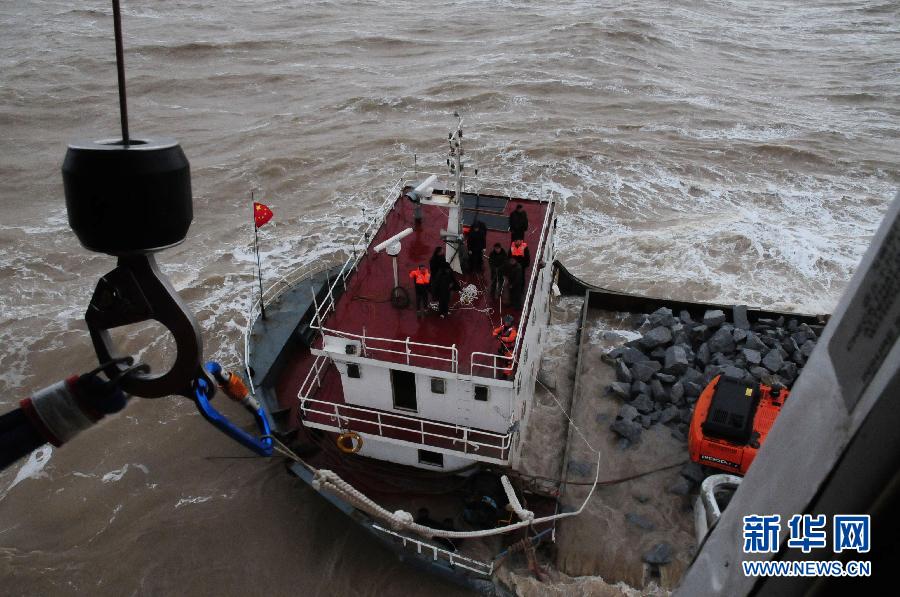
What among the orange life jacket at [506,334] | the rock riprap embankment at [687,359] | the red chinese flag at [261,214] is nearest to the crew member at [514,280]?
the orange life jacket at [506,334]

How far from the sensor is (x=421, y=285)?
11.1m

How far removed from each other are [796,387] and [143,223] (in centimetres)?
290

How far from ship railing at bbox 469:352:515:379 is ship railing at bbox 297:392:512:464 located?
3.30 ft

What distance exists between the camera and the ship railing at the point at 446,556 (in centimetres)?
1049

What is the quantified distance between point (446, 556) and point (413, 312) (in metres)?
4.30

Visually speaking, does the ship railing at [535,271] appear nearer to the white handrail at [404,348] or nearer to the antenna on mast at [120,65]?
the white handrail at [404,348]

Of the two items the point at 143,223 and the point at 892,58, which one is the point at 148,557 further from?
the point at 892,58

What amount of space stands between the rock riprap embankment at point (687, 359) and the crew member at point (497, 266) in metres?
4.40

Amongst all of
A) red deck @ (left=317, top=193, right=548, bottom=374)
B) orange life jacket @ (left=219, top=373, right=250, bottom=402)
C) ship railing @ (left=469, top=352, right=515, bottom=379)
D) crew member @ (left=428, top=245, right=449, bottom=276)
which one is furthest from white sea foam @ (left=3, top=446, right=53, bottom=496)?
orange life jacket @ (left=219, top=373, right=250, bottom=402)

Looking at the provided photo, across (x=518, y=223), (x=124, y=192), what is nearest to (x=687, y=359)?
(x=518, y=223)

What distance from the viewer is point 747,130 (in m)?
32.6

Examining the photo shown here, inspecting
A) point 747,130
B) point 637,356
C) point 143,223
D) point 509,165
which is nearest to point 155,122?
point 509,165

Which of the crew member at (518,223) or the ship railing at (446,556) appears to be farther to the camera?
the crew member at (518,223)

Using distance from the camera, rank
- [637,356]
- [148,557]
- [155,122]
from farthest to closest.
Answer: [155,122], [637,356], [148,557]
